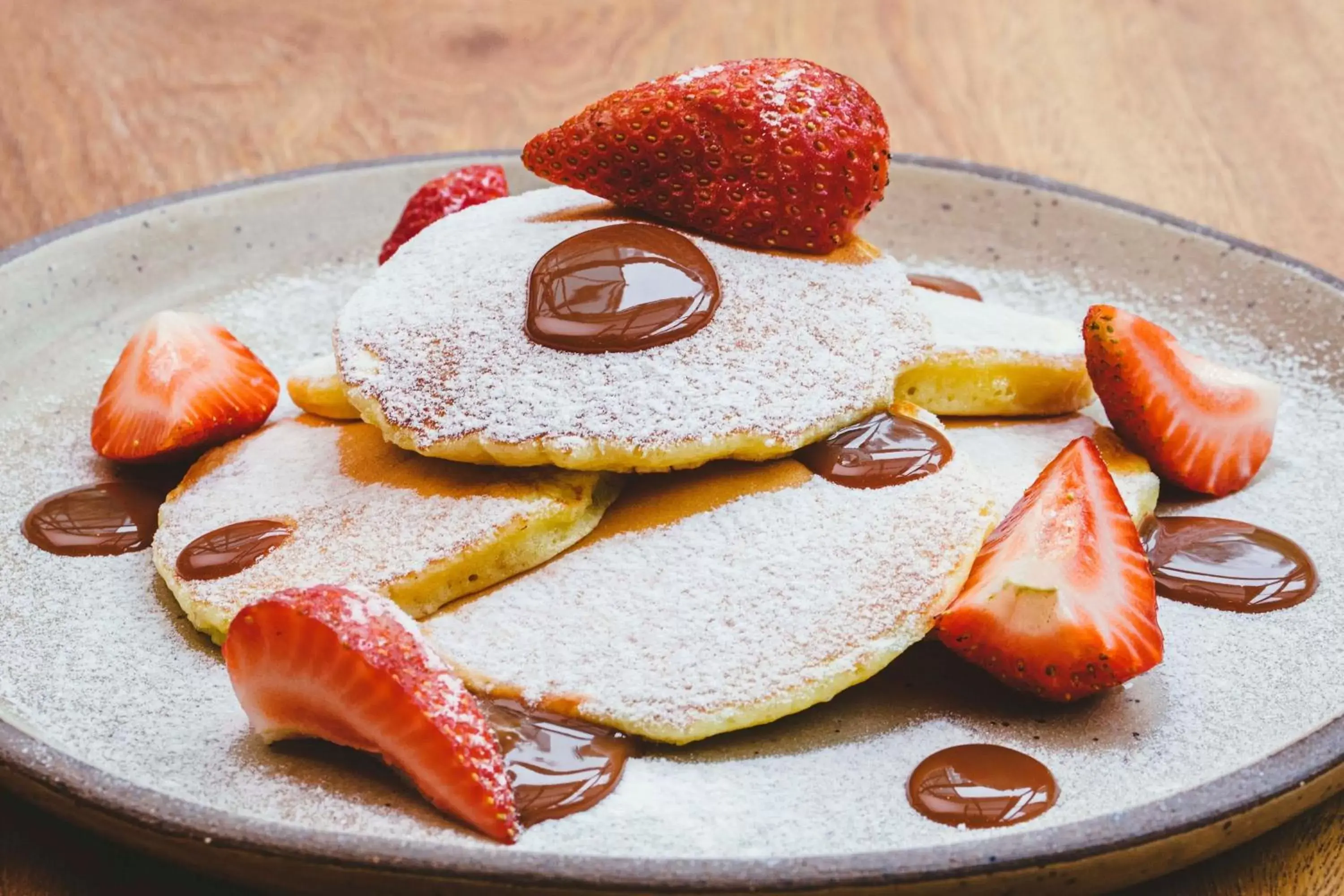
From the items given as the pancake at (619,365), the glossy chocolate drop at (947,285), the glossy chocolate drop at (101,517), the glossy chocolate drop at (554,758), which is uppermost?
the pancake at (619,365)

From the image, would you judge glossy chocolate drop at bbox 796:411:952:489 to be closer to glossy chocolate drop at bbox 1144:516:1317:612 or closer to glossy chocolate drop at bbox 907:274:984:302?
glossy chocolate drop at bbox 1144:516:1317:612

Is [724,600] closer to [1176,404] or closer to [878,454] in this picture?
[878,454]

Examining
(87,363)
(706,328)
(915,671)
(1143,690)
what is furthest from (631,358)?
(87,363)

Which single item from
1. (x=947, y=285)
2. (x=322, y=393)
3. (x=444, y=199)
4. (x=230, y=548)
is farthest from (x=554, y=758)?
(x=947, y=285)

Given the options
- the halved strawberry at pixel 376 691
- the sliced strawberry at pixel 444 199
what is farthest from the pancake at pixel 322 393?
the halved strawberry at pixel 376 691

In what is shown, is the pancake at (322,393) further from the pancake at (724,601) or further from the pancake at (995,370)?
the pancake at (995,370)

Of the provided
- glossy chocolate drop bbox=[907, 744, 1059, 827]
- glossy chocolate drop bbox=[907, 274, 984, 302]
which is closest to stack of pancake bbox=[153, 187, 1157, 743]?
glossy chocolate drop bbox=[907, 744, 1059, 827]
